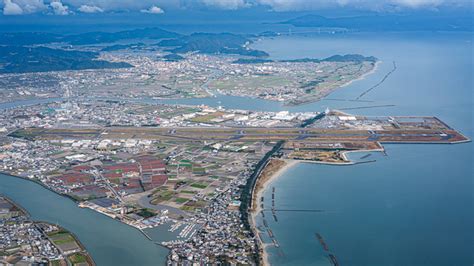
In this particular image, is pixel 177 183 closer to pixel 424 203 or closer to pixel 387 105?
pixel 424 203

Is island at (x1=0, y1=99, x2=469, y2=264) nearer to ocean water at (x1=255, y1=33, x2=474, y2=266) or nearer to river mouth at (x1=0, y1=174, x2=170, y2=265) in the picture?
river mouth at (x1=0, y1=174, x2=170, y2=265)

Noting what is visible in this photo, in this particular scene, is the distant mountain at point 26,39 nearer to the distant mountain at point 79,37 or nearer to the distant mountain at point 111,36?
the distant mountain at point 79,37

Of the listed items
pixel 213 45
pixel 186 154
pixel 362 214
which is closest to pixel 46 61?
pixel 213 45

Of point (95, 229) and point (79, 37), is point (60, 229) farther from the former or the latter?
point (79, 37)

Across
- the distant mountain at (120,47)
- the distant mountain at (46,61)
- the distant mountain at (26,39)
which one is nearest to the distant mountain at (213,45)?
the distant mountain at (120,47)

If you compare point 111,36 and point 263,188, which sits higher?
point 263,188

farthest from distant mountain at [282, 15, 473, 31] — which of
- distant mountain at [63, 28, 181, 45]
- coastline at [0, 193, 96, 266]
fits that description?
coastline at [0, 193, 96, 266]
